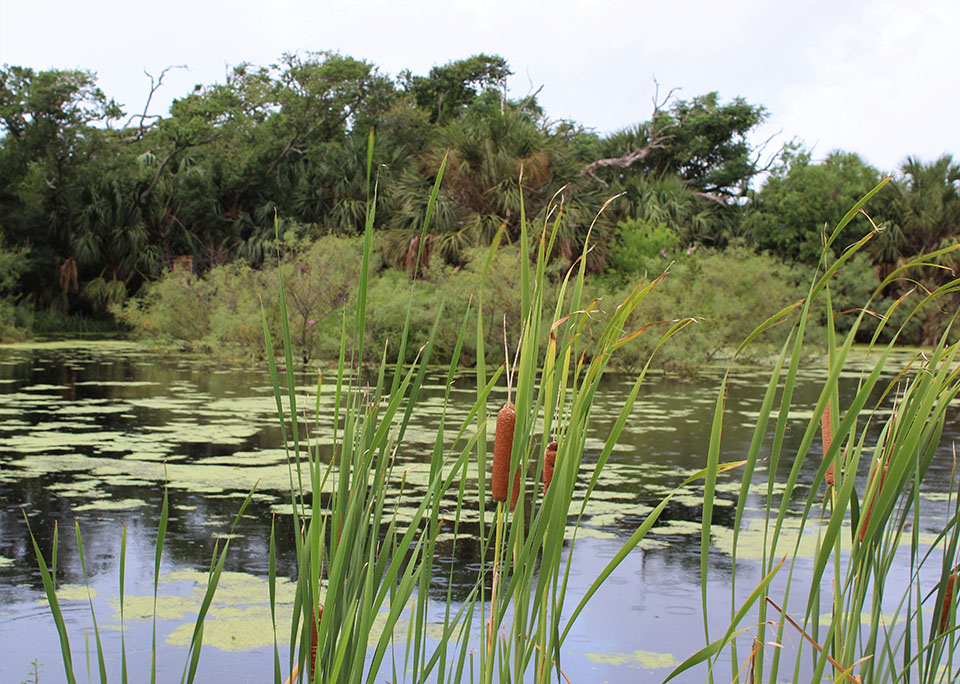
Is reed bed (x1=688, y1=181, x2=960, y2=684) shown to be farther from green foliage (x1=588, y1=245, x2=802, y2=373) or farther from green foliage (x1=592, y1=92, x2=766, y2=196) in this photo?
green foliage (x1=592, y1=92, x2=766, y2=196)

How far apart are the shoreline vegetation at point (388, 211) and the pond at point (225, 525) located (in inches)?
213

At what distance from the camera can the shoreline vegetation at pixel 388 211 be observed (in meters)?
15.3

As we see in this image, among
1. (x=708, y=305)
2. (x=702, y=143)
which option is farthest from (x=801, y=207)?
(x=708, y=305)

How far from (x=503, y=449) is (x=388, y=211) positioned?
20.4 m

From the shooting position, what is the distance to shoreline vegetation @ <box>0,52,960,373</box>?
603 inches

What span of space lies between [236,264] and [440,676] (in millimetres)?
16129

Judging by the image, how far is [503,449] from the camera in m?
1.13

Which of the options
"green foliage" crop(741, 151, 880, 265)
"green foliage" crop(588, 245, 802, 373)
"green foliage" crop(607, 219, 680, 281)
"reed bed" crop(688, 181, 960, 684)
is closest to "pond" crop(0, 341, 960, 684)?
"reed bed" crop(688, 181, 960, 684)

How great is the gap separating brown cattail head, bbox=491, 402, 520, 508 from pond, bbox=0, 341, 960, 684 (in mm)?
736

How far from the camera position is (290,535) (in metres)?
4.84

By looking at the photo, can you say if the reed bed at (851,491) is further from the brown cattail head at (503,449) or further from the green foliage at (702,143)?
the green foliage at (702,143)

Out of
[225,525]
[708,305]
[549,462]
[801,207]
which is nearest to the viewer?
[549,462]

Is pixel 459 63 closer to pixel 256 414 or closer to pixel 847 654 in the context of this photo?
pixel 256 414

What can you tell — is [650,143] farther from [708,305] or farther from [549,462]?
[549,462]
